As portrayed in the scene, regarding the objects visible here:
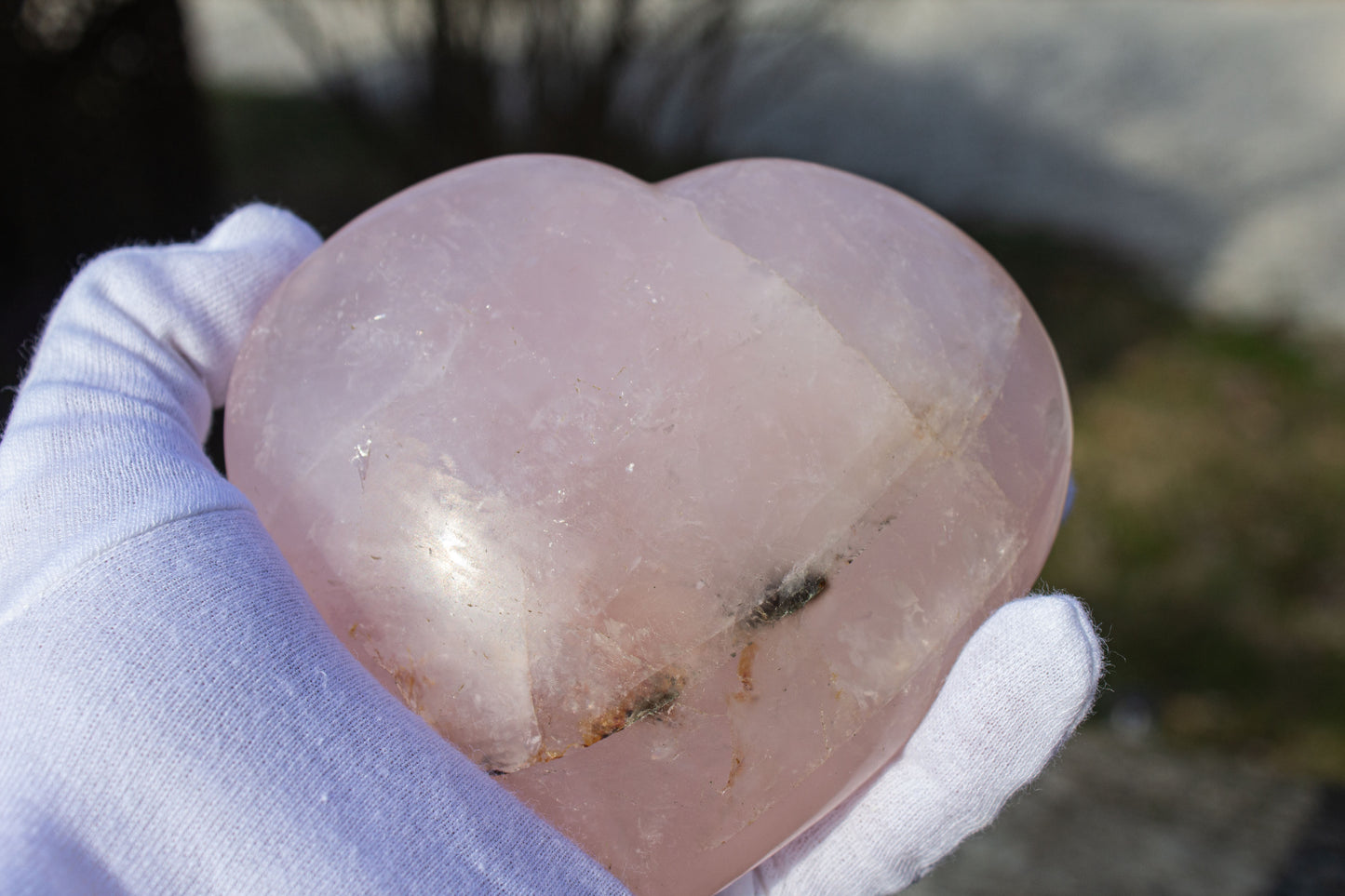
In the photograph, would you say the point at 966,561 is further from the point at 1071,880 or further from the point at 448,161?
the point at 448,161

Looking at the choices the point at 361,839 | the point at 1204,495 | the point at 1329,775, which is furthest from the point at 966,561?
the point at 1204,495

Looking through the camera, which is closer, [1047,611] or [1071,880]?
[1047,611]

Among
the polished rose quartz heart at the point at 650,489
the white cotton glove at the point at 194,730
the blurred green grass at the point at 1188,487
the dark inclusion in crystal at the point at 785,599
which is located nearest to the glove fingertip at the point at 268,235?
the polished rose quartz heart at the point at 650,489

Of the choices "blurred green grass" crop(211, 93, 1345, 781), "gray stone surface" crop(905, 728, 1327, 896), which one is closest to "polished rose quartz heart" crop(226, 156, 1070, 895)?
"gray stone surface" crop(905, 728, 1327, 896)

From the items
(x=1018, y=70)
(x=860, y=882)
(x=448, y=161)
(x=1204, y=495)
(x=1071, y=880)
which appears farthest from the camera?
(x=1018, y=70)

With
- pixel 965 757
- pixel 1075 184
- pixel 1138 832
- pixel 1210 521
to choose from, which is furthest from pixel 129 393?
pixel 1075 184

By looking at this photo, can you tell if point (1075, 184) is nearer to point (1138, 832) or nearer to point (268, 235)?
point (1138, 832)

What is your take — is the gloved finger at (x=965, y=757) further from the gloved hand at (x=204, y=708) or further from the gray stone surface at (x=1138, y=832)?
the gray stone surface at (x=1138, y=832)
